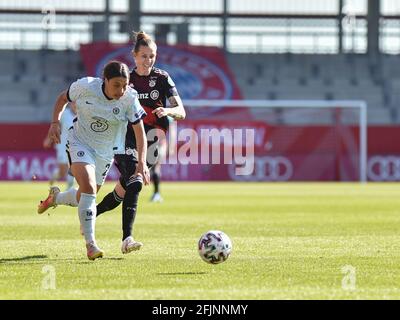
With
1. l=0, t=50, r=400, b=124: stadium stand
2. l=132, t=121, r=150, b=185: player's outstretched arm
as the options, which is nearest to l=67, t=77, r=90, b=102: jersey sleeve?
l=132, t=121, r=150, b=185: player's outstretched arm

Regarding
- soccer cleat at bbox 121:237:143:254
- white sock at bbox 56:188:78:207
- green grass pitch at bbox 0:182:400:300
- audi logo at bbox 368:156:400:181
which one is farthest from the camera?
audi logo at bbox 368:156:400:181

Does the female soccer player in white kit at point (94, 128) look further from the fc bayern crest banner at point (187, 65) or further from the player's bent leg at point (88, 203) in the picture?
the fc bayern crest banner at point (187, 65)

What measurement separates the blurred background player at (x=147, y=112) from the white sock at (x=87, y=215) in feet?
1.92

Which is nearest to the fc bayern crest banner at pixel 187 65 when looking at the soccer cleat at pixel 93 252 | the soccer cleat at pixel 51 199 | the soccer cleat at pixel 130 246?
the soccer cleat at pixel 51 199

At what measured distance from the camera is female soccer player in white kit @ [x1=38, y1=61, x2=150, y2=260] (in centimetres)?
975

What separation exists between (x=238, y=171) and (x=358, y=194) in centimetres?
1168

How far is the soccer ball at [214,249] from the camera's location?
368 inches

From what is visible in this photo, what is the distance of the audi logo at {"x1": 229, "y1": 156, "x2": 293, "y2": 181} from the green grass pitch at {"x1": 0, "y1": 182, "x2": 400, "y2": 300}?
59.9 feet

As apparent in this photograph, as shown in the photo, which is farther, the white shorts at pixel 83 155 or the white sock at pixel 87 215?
the white shorts at pixel 83 155

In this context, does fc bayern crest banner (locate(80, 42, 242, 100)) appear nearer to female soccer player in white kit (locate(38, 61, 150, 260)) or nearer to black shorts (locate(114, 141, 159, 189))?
black shorts (locate(114, 141, 159, 189))

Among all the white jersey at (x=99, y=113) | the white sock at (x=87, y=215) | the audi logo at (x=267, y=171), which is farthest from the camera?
the audi logo at (x=267, y=171)

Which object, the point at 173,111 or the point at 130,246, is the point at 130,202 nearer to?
the point at 130,246
